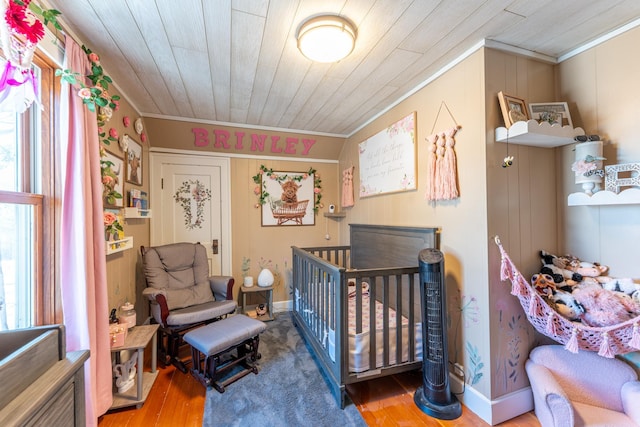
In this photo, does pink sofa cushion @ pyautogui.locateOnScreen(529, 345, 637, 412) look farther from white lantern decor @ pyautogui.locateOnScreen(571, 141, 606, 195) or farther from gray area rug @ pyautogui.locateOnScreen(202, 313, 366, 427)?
gray area rug @ pyautogui.locateOnScreen(202, 313, 366, 427)

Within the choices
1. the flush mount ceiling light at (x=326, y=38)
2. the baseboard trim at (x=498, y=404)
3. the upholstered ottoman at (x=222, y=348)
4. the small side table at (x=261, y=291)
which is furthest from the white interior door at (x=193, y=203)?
the baseboard trim at (x=498, y=404)

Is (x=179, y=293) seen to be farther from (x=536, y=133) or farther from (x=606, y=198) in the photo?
(x=606, y=198)

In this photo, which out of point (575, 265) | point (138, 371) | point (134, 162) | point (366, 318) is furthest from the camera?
point (134, 162)

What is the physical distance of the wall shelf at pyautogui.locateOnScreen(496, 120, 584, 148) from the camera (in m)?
1.51

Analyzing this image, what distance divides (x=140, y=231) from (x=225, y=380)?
1.72 meters

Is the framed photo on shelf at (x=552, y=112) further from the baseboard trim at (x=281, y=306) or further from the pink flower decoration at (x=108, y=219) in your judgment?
the baseboard trim at (x=281, y=306)

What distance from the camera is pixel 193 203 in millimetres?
3275

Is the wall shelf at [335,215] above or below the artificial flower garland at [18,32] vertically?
below

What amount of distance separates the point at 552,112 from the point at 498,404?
182cm

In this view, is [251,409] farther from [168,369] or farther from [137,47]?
[137,47]

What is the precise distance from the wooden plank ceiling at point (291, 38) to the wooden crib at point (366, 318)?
124 centimetres

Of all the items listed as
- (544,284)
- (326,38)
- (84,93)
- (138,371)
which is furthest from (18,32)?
(544,284)

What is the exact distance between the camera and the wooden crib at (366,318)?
1.79 metres

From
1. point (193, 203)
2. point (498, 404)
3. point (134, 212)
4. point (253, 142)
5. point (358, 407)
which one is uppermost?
point (253, 142)
